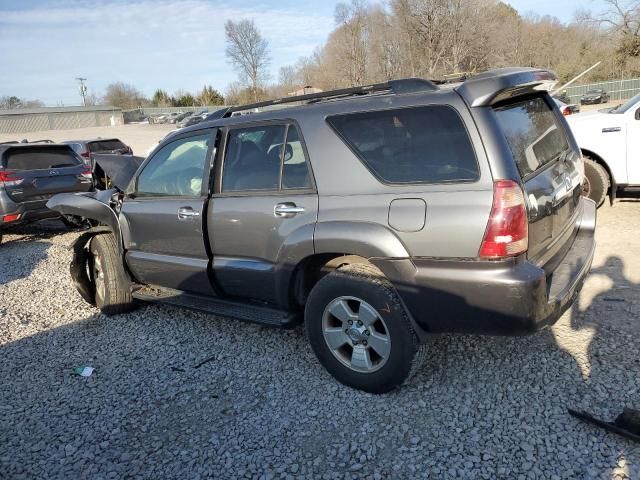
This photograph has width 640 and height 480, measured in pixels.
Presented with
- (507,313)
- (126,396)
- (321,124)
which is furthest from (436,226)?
(126,396)

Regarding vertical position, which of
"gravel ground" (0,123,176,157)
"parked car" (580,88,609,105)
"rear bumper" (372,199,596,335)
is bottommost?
"rear bumper" (372,199,596,335)

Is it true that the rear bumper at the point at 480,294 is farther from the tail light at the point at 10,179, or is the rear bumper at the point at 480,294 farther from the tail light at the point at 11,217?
the tail light at the point at 10,179

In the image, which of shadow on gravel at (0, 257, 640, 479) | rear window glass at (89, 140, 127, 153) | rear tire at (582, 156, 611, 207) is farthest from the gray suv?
rear window glass at (89, 140, 127, 153)

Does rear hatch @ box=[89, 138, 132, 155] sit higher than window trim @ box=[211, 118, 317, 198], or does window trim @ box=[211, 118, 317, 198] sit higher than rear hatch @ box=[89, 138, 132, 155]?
rear hatch @ box=[89, 138, 132, 155]

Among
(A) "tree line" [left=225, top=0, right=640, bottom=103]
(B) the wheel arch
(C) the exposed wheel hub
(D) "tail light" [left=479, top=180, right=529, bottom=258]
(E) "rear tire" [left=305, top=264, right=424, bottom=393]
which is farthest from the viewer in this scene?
(A) "tree line" [left=225, top=0, right=640, bottom=103]

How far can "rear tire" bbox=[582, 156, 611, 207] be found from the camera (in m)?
6.67

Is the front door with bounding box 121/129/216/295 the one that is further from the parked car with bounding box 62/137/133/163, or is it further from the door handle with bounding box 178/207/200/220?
the parked car with bounding box 62/137/133/163

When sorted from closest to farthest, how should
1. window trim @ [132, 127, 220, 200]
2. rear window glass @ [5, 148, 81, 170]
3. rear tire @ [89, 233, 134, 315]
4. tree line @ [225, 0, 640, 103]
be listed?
A: window trim @ [132, 127, 220, 200], rear tire @ [89, 233, 134, 315], rear window glass @ [5, 148, 81, 170], tree line @ [225, 0, 640, 103]

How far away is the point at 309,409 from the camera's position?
3090mm

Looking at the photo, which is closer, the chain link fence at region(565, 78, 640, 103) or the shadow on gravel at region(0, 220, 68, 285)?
the shadow on gravel at region(0, 220, 68, 285)

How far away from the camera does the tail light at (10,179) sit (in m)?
7.86

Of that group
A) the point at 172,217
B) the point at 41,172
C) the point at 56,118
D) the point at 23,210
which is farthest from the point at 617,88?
the point at 56,118

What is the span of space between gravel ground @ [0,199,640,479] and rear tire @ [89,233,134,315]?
14.3 inches

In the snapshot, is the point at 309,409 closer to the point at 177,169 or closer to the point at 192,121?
the point at 177,169
